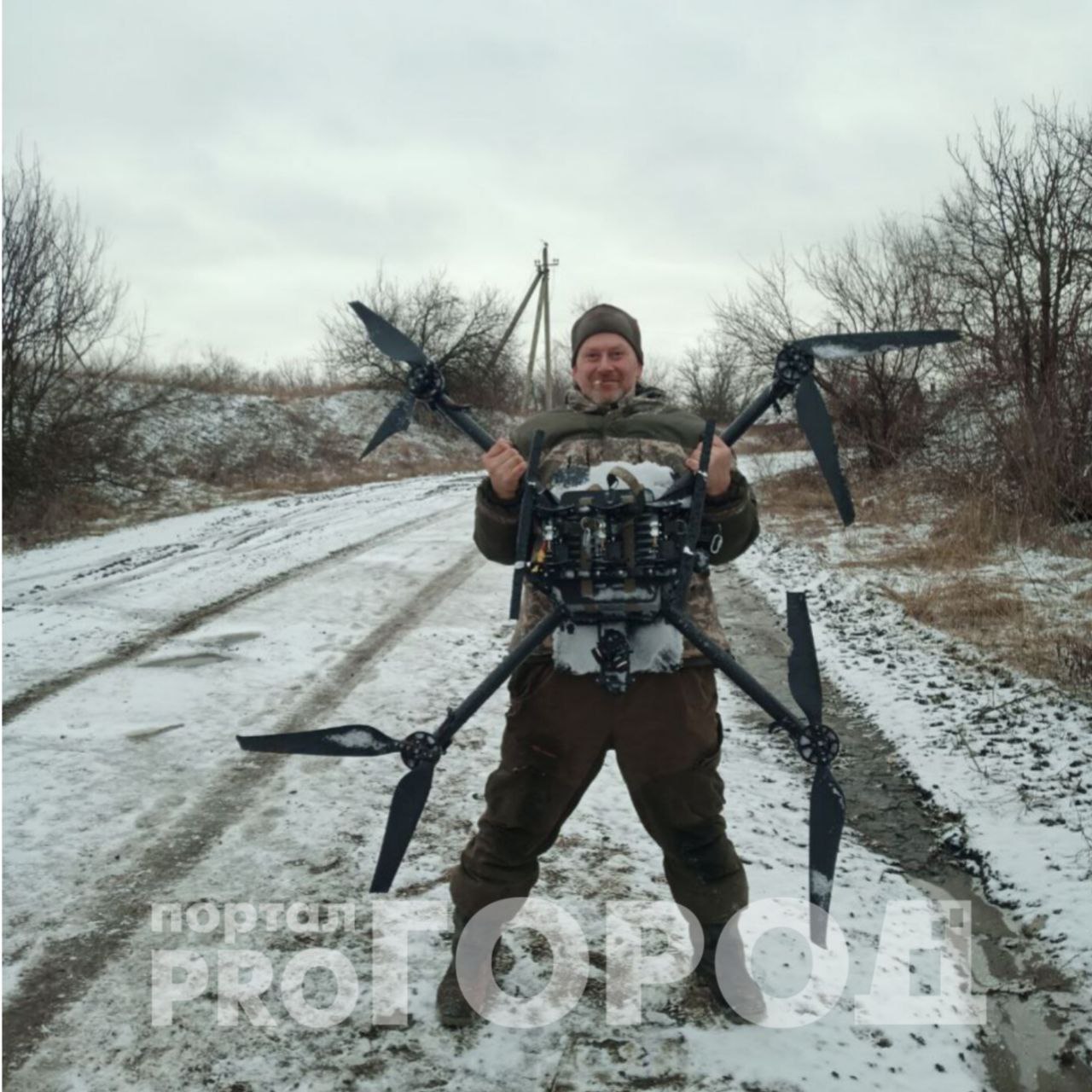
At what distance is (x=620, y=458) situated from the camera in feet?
8.29

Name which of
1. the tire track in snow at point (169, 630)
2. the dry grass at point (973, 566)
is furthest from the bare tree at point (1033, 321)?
the tire track in snow at point (169, 630)

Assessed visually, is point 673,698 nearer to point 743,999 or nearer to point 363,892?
point 743,999

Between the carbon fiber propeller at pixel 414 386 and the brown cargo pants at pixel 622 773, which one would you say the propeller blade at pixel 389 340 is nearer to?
the carbon fiber propeller at pixel 414 386

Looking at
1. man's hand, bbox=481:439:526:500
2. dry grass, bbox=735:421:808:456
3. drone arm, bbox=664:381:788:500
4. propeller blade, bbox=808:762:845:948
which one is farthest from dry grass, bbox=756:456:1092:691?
dry grass, bbox=735:421:808:456

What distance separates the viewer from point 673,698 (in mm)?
2492

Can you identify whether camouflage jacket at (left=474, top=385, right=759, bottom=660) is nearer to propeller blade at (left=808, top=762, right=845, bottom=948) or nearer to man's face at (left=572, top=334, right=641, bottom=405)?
man's face at (left=572, top=334, right=641, bottom=405)

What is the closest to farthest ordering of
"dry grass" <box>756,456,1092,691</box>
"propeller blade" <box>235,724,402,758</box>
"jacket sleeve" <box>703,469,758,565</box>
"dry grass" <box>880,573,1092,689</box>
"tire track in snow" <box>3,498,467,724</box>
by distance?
"propeller blade" <box>235,724,402,758</box>
"jacket sleeve" <box>703,469,758,565</box>
"tire track in snow" <box>3,498,467,724</box>
"dry grass" <box>880,573,1092,689</box>
"dry grass" <box>756,456,1092,691</box>

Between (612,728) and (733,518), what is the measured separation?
67 centimetres

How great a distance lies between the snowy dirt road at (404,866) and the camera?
2.39m

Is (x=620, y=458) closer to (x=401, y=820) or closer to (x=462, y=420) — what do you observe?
(x=462, y=420)

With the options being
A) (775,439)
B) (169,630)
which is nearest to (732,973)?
(169,630)

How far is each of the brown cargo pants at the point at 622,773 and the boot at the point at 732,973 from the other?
0.06m

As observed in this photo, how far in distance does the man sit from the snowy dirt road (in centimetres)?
29

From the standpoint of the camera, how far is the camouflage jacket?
251 cm
